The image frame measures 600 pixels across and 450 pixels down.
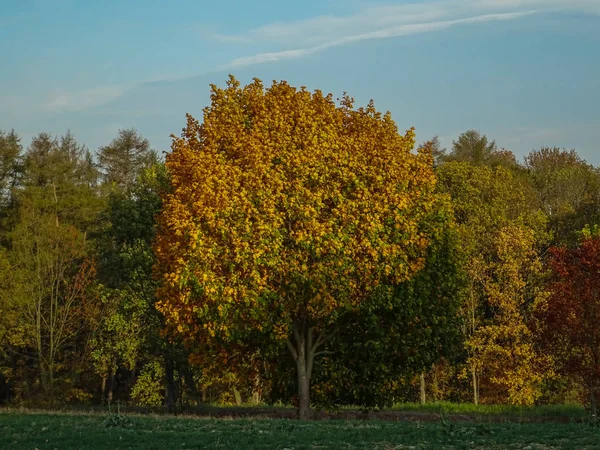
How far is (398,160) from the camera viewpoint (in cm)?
3803

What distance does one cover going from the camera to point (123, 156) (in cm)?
11119

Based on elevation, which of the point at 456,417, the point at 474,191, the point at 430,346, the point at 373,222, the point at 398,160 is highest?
the point at 474,191

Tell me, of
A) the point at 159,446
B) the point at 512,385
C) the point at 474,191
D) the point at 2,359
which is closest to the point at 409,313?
the point at 159,446

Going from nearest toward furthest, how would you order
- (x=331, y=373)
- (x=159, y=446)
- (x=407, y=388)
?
(x=159, y=446) → (x=331, y=373) → (x=407, y=388)

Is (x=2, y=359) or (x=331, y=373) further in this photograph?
(x=2, y=359)

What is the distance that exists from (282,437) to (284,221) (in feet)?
52.8

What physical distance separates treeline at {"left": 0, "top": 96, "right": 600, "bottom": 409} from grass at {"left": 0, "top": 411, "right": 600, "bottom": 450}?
37.1 ft

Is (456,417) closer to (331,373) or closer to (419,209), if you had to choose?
(331,373)

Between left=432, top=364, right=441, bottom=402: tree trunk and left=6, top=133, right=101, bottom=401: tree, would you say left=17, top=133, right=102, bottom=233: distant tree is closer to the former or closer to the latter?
left=6, top=133, right=101, bottom=401: tree

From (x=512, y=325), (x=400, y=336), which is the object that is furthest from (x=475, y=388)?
(x=400, y=336)

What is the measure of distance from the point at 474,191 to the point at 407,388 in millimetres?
26713

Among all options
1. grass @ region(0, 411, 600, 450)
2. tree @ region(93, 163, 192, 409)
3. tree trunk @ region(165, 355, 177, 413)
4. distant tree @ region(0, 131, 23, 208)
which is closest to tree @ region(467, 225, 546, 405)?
tree trunk @ region(165, 355, 177, 413)

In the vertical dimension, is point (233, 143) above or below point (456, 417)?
above

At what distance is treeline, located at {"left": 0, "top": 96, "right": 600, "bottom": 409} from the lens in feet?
125
